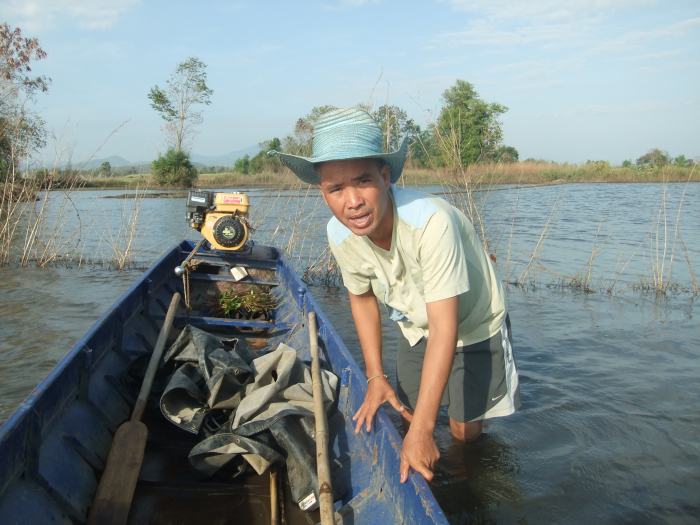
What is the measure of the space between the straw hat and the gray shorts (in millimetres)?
1016

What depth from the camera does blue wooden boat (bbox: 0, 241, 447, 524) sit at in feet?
6.29

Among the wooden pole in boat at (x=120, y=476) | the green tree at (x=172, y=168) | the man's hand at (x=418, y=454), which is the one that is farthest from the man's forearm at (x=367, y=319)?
the green tree at (x=172, y=168)

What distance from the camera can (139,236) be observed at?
47.1ft

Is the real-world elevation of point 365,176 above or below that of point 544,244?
above

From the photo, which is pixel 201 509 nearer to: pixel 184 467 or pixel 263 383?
pixel 184 467

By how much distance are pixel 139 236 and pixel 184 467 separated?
12.6 meters

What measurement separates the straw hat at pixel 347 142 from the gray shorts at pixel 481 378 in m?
1.02

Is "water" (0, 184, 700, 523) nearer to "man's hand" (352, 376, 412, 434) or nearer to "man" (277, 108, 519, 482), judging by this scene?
"man" (277, 108, 519, 482)

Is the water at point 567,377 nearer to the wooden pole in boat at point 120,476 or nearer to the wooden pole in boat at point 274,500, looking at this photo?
the wooden pole in boat at point 274,500

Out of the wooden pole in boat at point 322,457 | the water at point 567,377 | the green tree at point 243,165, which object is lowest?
the water at point 567,377

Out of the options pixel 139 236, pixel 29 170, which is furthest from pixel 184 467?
pixel 139 236

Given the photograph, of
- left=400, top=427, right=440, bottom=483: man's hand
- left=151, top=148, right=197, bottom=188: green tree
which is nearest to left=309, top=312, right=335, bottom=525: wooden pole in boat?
left=400, top=427, right=440, bottom=483: man's hand

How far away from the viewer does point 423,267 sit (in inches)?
79.2

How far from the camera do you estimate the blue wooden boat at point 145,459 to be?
192 centimetres
